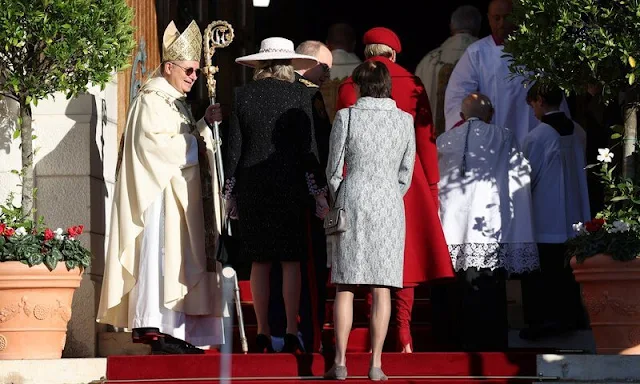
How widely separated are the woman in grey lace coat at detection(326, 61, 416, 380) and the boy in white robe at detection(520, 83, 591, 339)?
1846 millimetres

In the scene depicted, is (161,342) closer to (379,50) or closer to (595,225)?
(379,50)

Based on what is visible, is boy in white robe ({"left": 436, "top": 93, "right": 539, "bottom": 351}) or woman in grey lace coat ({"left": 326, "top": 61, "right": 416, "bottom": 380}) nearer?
woman in grey lace coat ({"left": 326, "top": 61, "right": 416, "bottom": 380})

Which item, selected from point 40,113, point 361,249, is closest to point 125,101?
point 40,113

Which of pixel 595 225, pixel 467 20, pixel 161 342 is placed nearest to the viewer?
pixel 595 225

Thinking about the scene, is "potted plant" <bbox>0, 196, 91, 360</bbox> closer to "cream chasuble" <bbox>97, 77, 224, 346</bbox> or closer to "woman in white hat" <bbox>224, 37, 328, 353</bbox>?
"cream chasuble" <bbox>97, 77, 224, 346</bbox>

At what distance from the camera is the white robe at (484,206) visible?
10734mm

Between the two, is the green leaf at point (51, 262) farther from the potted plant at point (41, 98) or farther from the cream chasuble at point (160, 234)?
the cream chasuble at point (160, 234)

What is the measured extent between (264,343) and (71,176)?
1.99 meters

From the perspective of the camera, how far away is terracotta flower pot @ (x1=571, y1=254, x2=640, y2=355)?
31.6 ft

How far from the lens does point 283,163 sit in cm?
1001

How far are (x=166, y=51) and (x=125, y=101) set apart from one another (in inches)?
50.4

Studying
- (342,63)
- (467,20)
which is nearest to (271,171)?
(342,63)

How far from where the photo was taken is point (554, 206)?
11.2 m

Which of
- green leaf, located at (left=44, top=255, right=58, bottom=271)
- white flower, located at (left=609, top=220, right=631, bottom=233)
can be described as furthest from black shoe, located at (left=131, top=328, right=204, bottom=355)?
white flower, located at (left=609, top=220, right=631, bottom=233)
